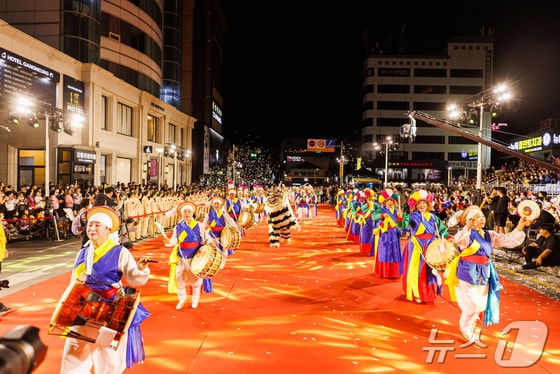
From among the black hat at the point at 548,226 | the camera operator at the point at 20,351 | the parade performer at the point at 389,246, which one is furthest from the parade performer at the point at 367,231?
the camera operator at the point at 20,351

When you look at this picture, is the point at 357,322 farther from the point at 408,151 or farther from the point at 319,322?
the point at 408,151

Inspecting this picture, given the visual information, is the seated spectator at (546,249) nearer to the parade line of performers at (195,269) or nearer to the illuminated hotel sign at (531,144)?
the parade line of performers at (195,269)

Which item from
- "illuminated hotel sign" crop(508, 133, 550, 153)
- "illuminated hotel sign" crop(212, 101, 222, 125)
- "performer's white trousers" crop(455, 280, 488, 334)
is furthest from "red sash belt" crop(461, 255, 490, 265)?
"illuminated hotel sign" crop(212, 101, 222, 125)

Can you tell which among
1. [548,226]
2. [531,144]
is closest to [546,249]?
[548,226]

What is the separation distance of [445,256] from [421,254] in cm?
116

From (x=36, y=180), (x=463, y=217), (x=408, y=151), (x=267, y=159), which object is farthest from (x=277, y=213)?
(x=267, y=159)

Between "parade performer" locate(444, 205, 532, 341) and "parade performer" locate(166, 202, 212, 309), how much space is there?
146 inches

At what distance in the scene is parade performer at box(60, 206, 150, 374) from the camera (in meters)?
3.54

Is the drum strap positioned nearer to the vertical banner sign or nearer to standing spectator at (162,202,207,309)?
standing spectator at (162,202,207,309)

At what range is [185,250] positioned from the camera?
6.53 metres

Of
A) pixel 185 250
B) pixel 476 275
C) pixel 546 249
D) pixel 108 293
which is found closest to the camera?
pixel 108 293

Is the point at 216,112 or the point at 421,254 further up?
the point at 216,112

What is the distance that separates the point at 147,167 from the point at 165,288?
2143 centimetres

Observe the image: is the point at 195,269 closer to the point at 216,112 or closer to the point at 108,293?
the point at 108,293
